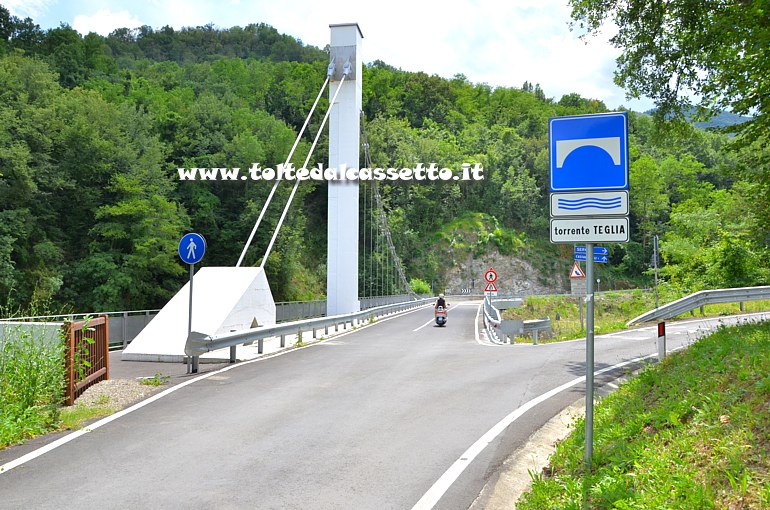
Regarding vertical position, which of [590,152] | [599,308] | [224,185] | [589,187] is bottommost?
[599,308]

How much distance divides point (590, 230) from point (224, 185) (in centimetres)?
4819

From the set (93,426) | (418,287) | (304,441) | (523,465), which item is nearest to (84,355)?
(93,426)

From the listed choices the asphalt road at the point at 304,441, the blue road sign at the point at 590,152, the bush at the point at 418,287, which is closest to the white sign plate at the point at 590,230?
the blue road sign at the point at 590,152

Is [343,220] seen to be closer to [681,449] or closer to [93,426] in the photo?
[93,426]

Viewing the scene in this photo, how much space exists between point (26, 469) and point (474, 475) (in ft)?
13.3

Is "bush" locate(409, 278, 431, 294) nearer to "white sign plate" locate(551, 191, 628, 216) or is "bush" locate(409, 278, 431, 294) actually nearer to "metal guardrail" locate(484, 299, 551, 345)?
"metal guardrail" locate(484, 299, 551, 345)

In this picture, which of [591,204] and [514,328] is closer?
[591,204]

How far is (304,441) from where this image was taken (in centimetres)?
616

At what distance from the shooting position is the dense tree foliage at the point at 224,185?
3172 centimetres

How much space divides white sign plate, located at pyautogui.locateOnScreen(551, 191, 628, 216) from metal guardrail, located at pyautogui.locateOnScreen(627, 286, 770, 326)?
1800 centimetres

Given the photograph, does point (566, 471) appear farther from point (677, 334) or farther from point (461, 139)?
point (461, 139)

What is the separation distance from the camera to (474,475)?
512 centimetres

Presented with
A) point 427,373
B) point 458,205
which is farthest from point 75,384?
point 458,205

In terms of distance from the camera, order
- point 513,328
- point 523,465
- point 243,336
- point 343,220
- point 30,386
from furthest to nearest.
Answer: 1. point 343,220
2. point 513,328
3. point 243,336
4. point 30,386
5. point 523,465
